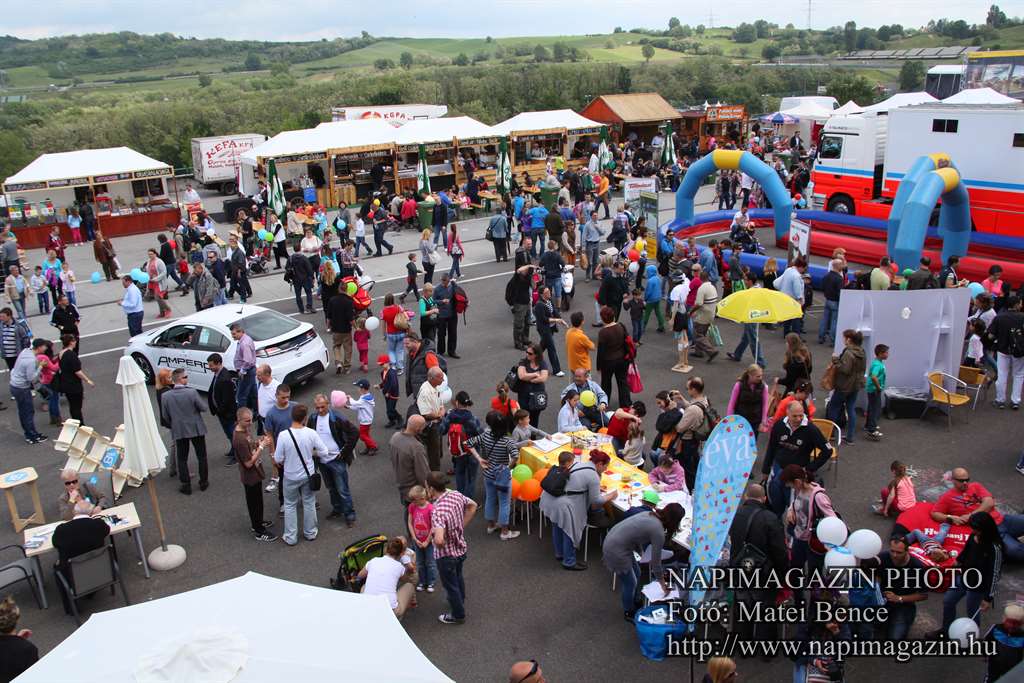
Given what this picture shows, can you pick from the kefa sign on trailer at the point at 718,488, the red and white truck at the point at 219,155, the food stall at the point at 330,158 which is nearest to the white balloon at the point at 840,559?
the kefa sign on trailer at the point at 718,488

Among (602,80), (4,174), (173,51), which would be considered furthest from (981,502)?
(173,51)

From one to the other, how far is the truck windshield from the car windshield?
16.7 metres

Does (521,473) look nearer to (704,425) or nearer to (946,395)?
(704,425)

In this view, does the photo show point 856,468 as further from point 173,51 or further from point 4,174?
point 173,51

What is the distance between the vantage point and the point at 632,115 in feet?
118

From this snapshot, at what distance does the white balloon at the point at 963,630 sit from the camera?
21.1ft

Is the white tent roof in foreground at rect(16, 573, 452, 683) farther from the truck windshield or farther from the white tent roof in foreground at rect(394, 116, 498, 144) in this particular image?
the white tent roof in foreground at rect(394, 116, 498, 144)

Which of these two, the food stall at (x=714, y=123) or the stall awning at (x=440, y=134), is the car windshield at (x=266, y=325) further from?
the food stall at (x=714, y=123)

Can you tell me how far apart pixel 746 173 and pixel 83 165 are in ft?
65.5

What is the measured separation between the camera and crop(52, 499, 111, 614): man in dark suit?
7.54 metres

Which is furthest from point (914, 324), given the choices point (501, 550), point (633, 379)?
point (501, 550)

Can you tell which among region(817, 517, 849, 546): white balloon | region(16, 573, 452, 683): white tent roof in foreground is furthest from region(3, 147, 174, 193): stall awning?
region(817, 517, 849, 546): white balloon

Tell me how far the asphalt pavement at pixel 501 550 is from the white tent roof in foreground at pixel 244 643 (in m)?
0.10

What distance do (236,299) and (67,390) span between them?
297 inches
